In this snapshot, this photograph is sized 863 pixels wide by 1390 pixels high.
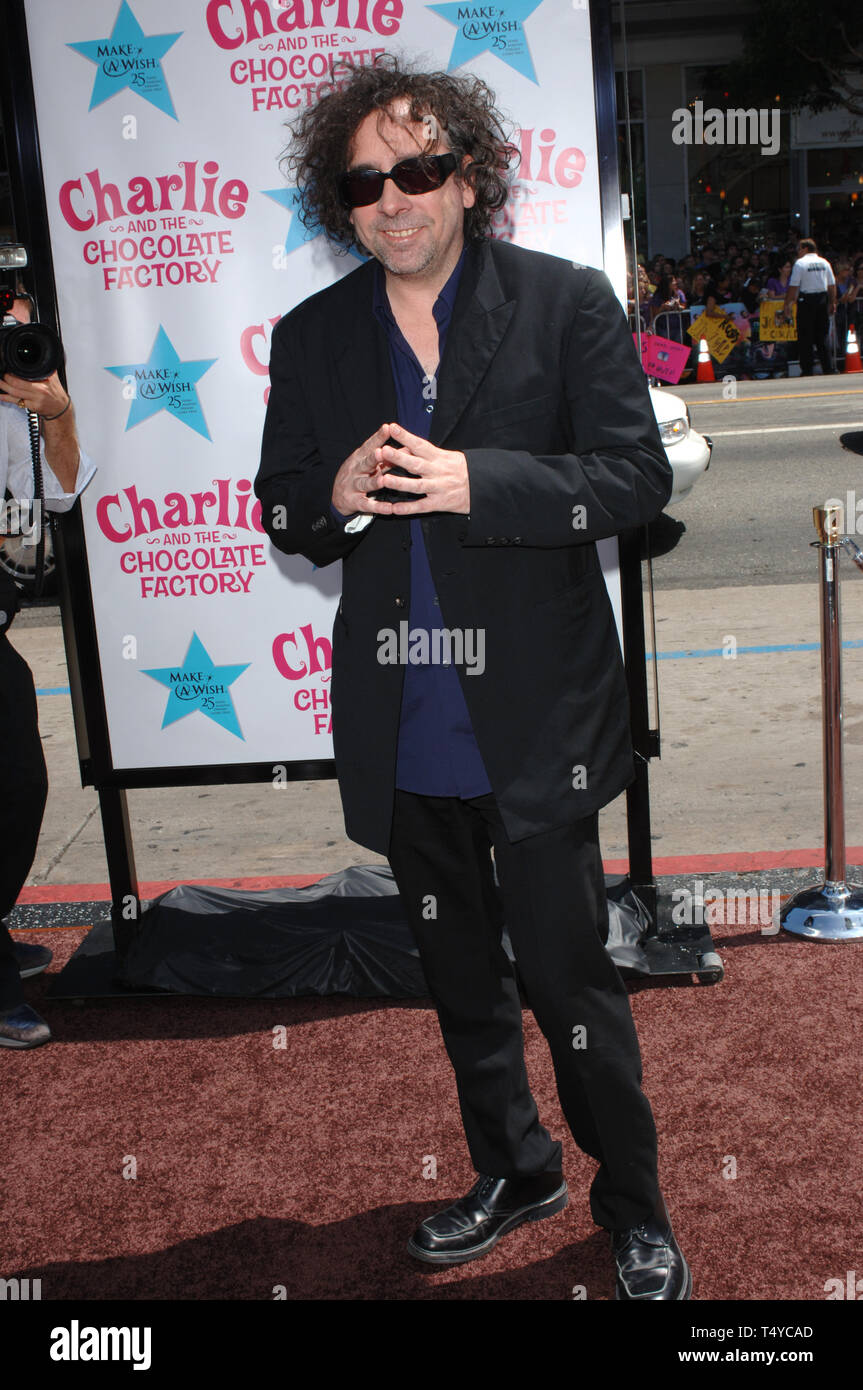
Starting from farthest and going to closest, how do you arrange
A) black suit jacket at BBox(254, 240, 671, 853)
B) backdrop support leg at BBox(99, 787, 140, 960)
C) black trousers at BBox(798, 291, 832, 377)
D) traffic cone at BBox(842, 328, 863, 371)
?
traffic cone at BBox(842, 328, 863, 371)
black trousers at BBox(798, 291, 832, 377)
backdrop support leg at BBox(99, 787, 140, 960)
black suit jacket at BBox(254, 240, 671, 853)

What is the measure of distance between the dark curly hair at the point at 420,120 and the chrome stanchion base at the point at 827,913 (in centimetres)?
229

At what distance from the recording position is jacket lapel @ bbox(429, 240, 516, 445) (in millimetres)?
2328

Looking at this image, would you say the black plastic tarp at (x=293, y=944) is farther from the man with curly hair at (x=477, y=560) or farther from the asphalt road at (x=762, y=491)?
the asphalt road at (x=762, y=491)

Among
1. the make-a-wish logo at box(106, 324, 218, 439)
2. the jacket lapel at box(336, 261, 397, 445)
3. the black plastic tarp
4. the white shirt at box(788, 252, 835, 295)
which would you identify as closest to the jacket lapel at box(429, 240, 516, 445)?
the jacket lapel at box(336, 261, 397, 445)

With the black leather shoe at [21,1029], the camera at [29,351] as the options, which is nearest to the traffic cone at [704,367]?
the camera at [29,351]

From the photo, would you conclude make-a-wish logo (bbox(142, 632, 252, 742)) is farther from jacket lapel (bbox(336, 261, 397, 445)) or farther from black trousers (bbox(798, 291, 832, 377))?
black trousers (bbox(798, 291, 832, 377))

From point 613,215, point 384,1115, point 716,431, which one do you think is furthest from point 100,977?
point 716,431

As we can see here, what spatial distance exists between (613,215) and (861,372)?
58.3 feet

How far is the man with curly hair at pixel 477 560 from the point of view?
2.33 meters

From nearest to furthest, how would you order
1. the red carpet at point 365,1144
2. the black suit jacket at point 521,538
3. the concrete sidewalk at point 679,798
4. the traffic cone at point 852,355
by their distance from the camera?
the black suit jacket at point 521,538 < the red carpet at point 365,1144 < the concrete sidewalk at point 679,798 < the traffic cone at point 852,355

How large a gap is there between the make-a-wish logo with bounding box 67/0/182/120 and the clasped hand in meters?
1.92

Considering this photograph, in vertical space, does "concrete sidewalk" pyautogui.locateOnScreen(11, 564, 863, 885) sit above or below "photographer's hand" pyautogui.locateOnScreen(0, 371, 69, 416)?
below

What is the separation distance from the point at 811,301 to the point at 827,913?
1709 centimetres

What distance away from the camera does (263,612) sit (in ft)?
12.7
